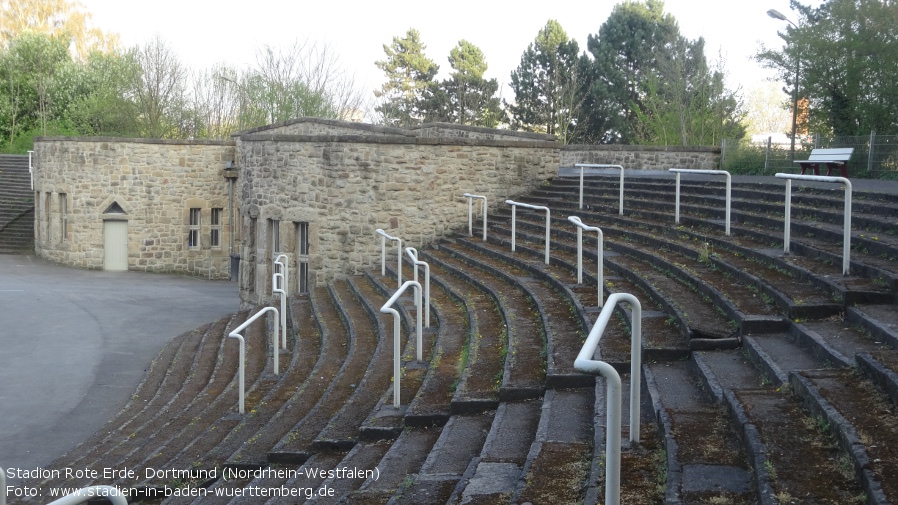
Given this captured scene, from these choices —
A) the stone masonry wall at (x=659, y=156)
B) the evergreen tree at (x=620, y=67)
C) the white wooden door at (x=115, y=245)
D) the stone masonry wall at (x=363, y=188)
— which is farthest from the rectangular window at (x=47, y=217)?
the evergreen tree at (x=620, y=67)

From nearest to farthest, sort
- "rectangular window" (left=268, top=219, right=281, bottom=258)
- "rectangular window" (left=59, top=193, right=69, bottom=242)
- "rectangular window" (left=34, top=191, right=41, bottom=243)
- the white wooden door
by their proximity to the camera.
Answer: "rectangular window" (left=268, top=219, right=281, bottom=258), the white wooden door, "rectangular window" (left=59, top=193, right=69, bottom=242), "rectangular window" (left=34, top=191, right=41, bottom=243)

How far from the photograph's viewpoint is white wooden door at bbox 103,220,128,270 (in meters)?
27.4

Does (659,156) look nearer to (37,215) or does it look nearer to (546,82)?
(37,215)

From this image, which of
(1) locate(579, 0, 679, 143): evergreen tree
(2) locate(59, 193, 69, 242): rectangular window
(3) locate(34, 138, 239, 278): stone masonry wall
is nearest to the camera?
(3) locate(34, 138, 239, 278): stone masonry wall

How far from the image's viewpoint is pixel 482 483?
4.72 m

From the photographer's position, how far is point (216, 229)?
28.3 meters

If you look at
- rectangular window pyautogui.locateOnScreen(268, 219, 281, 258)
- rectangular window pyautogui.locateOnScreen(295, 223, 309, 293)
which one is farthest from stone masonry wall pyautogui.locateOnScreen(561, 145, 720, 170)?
rectangular window pyautogui.locateOnScreen(268, 219, 281, 258)

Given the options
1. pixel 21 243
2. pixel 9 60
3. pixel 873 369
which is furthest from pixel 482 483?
pixel 9 60

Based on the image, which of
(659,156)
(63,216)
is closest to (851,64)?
(659,156)

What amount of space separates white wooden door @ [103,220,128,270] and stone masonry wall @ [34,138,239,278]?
5.5 inches

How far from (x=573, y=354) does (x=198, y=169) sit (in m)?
22.5

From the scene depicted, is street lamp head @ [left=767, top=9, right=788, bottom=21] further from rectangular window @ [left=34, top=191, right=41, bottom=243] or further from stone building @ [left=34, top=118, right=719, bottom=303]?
rectangular window @ [left=34, top=191, right=41, bottom=243]

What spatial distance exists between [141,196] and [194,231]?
186 centimetres

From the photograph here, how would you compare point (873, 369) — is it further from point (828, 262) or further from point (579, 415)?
point (828, 262)
